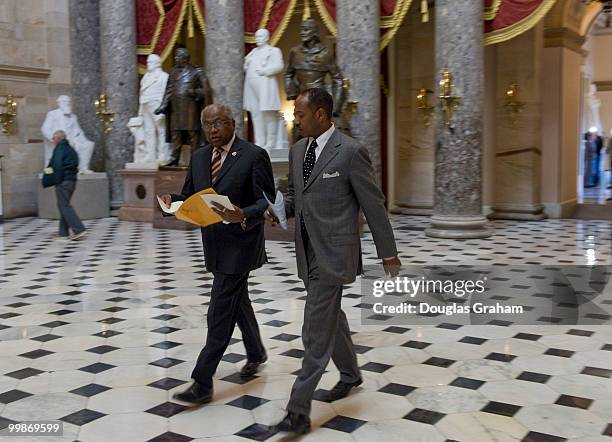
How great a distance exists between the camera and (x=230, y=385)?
183 inches

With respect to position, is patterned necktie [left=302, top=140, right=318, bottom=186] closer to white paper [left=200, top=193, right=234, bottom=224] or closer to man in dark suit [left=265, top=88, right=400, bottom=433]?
man in dark suit [left=265, top=88, right=400, bottom=433]

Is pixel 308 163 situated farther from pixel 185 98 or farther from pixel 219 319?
pixel 185 98

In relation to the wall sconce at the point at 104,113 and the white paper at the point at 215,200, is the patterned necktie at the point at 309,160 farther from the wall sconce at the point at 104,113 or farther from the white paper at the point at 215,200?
the wall sconce at the point at 104,113

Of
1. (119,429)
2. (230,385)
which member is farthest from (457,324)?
(119,429)

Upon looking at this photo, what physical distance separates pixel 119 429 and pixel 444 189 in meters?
8.44

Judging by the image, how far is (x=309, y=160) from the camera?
12.9ft

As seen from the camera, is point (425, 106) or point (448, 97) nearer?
point (448, 97)

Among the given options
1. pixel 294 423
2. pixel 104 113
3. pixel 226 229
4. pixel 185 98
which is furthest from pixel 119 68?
pixel 294 423

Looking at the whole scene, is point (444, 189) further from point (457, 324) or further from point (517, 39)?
point (457, 324)

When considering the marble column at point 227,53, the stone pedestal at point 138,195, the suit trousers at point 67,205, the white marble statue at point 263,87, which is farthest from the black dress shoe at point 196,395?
the stone pedestal at point 138,195

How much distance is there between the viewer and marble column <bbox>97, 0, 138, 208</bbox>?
14672mm

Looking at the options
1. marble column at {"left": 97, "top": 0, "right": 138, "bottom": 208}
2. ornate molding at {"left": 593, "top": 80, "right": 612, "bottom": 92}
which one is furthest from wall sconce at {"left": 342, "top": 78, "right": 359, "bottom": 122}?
ornate molding at {"left": 593, "top": 80, "right": 612, "bottom": 92}

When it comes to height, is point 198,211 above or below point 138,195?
above

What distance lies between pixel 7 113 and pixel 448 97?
8.99m
